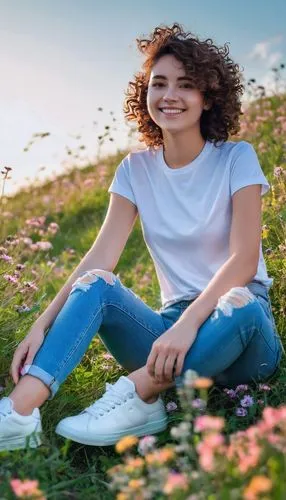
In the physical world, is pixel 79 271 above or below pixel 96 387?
above

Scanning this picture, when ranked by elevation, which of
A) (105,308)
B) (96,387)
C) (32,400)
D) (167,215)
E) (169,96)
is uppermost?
(169,96)

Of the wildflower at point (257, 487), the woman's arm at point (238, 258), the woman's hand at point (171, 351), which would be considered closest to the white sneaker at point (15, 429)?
the woman's hand at point (171, 351)

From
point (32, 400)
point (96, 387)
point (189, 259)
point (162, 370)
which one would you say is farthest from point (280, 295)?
point (32, 400)

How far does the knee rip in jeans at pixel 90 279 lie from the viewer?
10.0 feet

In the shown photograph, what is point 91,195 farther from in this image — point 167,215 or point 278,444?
point 278,444

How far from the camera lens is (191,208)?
3398 mm

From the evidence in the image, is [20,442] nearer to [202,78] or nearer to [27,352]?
[27,352]

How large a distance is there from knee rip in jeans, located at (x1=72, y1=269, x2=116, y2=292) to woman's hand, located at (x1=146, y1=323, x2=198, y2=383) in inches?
15.1

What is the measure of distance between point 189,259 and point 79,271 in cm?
45

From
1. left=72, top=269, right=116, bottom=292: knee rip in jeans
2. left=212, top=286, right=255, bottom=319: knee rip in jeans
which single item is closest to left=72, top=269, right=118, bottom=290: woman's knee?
left=72, top=269, right=116, bottom=292: knee rip in jeans

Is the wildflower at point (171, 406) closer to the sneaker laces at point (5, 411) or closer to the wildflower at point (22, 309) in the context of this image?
the sneaker laces at point (5, 411)

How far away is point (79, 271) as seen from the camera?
11.0 feet

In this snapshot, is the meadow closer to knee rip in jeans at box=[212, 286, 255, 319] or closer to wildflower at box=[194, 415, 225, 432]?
wildflower at box=[194, 415, 225, 432]

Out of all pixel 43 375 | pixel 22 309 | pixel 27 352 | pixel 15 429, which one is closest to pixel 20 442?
pixel 15 429
